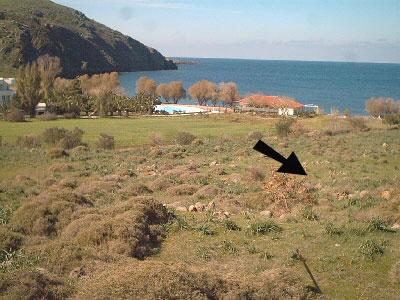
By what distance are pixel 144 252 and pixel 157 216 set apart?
266cm

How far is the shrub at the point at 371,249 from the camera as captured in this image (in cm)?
1170

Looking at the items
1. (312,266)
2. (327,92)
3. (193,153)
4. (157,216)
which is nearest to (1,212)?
(157,216)

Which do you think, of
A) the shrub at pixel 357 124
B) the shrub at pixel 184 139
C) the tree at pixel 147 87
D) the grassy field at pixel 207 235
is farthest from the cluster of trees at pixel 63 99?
the grassy field at pixel 207 235

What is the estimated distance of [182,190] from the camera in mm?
21766

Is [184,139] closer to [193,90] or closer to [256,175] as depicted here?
[256,175]

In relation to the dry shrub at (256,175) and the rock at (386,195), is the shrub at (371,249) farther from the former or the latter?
the dry shrub at (256,175)

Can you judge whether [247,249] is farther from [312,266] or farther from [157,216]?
[157,216]

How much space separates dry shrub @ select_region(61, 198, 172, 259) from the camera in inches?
482

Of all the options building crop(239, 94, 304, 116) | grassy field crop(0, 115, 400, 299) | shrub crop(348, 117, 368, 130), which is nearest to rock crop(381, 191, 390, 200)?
grassy field crop(0, 115, 400, 299)

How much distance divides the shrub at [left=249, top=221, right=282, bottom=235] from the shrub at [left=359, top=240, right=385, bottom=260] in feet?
9.22

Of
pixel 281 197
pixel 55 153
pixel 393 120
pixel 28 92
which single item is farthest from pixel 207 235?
pixel 28 92

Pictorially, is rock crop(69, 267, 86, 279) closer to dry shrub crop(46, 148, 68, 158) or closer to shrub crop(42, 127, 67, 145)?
dry shrub crop(46, 148, 68, 158)

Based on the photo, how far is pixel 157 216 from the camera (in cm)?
1513

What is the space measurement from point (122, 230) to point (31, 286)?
4.53m
